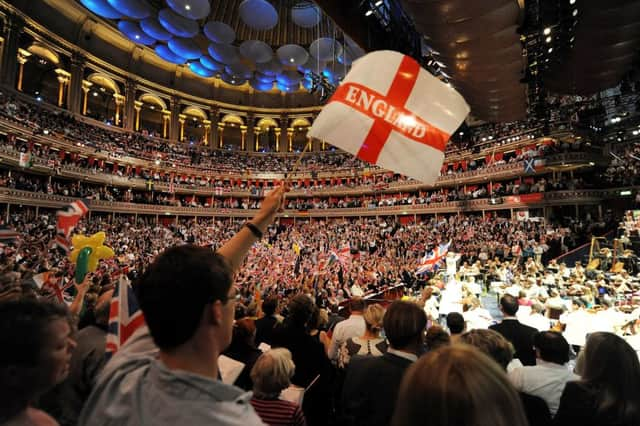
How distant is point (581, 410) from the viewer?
162cm

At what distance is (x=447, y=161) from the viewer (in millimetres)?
30203

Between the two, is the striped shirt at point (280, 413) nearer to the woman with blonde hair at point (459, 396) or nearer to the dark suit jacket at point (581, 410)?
the woman with blonde hair at point (459, 396)

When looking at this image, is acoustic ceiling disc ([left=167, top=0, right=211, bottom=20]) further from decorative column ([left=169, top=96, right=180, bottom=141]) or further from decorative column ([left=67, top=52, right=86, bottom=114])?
decorative column ([left=169, top=96, right=180, bottom=141])

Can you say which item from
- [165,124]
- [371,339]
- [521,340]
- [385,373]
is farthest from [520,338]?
[165,124]

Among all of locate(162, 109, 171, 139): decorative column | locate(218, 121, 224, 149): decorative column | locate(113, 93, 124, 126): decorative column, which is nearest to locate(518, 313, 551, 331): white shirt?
locate(113, 93, 124, 126): decorative column

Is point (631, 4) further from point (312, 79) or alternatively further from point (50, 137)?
point (50, 137)

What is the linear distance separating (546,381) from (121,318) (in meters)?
2.99

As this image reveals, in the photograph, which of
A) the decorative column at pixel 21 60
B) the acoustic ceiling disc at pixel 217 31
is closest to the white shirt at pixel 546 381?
the acoustic ceiling disc at pixel 217 31

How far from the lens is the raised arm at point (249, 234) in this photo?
1755mm

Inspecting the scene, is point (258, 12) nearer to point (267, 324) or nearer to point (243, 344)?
point (267, 324)

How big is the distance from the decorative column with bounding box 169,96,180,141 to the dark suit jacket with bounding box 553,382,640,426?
39.5 m

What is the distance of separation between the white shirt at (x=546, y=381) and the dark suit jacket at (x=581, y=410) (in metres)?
0.47

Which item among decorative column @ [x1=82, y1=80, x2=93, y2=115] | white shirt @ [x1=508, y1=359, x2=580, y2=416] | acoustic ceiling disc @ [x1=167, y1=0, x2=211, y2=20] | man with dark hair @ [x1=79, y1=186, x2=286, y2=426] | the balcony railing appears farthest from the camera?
decorative column @ [x1=82, y1=80, x2=93, y2=115]

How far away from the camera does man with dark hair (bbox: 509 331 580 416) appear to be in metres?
2.15
